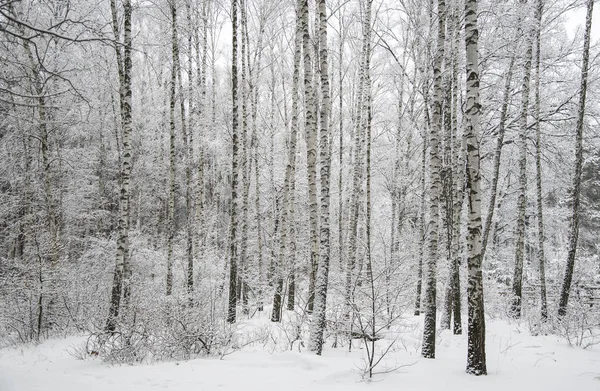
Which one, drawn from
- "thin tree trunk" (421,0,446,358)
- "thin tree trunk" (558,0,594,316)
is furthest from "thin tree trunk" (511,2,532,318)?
"thin tree trunk" (421,0,446,358)

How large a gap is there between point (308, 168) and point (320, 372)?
3.67m

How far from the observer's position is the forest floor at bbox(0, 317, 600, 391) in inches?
179

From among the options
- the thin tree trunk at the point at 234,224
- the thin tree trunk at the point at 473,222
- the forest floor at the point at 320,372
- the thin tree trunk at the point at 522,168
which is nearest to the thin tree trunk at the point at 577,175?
the thin tree trunk at the point at 522,168

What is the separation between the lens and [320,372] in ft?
17.4

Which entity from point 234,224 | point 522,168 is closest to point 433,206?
point 234,224

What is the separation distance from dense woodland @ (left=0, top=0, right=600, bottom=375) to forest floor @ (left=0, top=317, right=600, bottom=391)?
0.38m

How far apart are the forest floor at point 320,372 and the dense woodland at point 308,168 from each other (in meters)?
0.38

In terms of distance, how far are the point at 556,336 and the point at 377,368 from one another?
17.1 feet

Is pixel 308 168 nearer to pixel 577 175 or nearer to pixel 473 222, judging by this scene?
pixel 473 222

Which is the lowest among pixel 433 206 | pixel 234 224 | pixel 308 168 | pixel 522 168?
pixel 234 224

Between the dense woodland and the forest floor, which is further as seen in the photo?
the dense woodland

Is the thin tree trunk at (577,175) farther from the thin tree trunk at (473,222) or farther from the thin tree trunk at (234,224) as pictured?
the thin tree trunk at (234,224)

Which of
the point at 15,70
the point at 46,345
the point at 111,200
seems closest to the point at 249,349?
the point at 46,345

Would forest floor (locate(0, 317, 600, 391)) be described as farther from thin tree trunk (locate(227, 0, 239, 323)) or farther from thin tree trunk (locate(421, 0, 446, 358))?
thin tree trunk (locate(227, 0, 239, 323))
